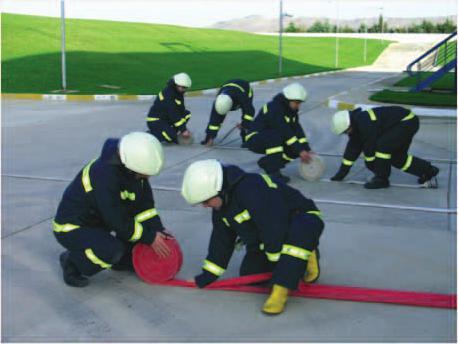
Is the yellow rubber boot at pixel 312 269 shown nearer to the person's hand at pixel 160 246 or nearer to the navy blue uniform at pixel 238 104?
the person's hand at pixel 160 246

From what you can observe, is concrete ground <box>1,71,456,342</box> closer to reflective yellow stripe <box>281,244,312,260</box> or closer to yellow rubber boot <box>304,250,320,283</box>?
yellow rubber boot <box>304,250,320,283</box>

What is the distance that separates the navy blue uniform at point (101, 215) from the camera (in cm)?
380

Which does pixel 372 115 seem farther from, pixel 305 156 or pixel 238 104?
pixel 238 104

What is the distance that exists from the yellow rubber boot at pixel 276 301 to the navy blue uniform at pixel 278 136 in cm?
362

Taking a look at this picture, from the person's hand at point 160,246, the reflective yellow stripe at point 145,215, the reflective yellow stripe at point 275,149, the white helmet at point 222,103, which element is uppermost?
the white helmet at point 222,103

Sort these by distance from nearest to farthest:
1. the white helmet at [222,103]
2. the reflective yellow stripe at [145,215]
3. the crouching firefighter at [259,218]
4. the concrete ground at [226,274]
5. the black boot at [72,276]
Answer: the concrete ground at [226,274] → the crouching firefighter at [259,218] → the black boot at [72,276] → the reflective yellow stripe at [145,215] → the white helmet at [222,103]

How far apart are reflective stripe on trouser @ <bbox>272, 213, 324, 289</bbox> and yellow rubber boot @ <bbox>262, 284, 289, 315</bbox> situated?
0.05m

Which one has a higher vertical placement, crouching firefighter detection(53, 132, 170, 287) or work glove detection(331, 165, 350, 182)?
crouching firefighter detection(53, 132, 170, 287)

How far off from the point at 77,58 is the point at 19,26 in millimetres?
6088

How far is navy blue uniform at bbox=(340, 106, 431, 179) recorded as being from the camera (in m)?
6.62

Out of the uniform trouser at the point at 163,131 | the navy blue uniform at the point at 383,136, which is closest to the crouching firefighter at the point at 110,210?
the navy blue uniform at the point at 383,136

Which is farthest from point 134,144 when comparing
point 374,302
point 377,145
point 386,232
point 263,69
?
point 263,69

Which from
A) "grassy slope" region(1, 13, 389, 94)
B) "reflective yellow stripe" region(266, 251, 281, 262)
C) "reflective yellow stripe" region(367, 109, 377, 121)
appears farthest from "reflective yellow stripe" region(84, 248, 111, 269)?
"grassy slope" region(1, 13, 389, 94)

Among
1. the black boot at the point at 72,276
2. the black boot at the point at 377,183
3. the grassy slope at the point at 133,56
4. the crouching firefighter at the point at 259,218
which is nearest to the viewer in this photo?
the crouching firefighter at the point at 259,218
